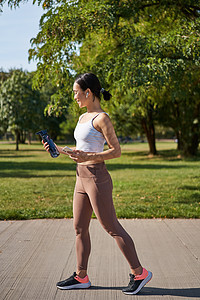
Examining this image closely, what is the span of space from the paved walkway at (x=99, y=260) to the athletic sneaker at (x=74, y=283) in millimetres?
53

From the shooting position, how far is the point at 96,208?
12.1 ft

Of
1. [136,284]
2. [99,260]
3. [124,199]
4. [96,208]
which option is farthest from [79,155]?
[124,199]

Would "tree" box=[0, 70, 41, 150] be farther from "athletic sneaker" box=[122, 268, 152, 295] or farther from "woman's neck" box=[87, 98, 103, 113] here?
"athletic sneaker" box=[122, 268, 152, 295]

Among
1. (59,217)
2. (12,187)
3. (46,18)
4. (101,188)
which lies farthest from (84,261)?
(12,187)

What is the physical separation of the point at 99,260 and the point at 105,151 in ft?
5.60

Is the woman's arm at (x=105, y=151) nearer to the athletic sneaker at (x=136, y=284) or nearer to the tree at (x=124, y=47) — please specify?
the athletic sneaker at (x=136, y=284)

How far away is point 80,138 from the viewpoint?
3709 mm

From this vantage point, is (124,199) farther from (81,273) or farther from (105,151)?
(105,151)

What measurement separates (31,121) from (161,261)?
138 ft

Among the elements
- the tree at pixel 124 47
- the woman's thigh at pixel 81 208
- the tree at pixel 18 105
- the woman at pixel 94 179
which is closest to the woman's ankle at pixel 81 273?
the woman at pixel 94 179

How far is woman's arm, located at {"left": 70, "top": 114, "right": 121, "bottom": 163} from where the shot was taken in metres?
3.58

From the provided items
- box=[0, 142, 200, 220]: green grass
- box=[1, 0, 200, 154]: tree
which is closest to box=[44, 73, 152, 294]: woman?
box=[0, 142, 200, 220]: green grass

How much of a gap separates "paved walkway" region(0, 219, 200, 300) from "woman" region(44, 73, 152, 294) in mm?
233

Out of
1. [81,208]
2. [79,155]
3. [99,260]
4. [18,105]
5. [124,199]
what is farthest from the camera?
[18,105]
